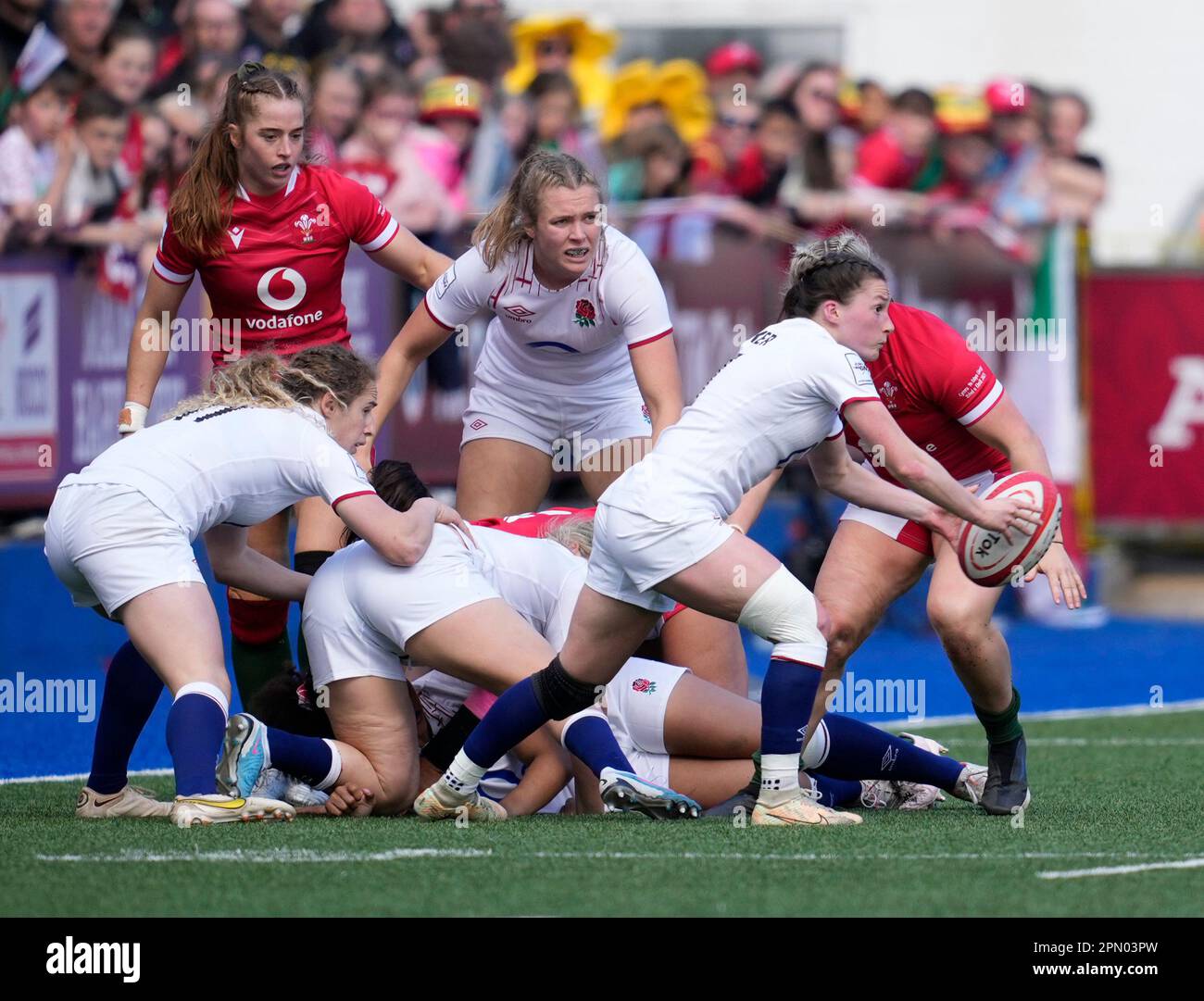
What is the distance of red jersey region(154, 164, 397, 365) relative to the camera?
7020 millimetres

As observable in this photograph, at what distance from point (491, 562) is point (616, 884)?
186cm

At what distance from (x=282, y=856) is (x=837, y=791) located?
1.97 meters

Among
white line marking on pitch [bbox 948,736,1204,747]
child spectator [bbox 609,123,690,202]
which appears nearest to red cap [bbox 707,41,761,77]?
child spectator [bbox 609,123,690,202]

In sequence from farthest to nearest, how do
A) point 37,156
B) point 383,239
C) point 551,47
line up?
point 551,47 → point 37,156 → point 383,239

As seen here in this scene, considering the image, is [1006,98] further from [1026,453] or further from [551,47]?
[1026,453]

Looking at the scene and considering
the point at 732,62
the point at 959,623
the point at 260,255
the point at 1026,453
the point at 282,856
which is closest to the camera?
the point at 282,856

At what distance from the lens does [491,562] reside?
20.8ft

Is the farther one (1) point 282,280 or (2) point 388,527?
(1) point 282,280

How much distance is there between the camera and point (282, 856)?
5.04 metres

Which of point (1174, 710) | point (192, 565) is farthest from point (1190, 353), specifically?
point (192, 565)

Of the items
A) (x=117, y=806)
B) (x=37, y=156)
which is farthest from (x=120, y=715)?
(x=37, y=156)

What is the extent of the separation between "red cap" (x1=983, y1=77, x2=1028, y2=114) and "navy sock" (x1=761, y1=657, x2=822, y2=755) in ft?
33.4

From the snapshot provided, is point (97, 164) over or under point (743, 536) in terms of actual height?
over

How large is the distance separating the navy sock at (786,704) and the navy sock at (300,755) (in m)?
1.26
